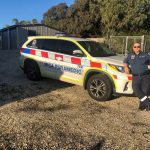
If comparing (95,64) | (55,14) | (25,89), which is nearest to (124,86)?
(95,64)

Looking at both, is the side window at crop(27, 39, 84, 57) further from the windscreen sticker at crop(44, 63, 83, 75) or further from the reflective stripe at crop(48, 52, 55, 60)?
the windscreen sticker at crop(44, 63, 83, 75)

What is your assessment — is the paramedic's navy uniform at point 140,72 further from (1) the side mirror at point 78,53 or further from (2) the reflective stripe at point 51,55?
(2) the reflective stripe at point 51,55

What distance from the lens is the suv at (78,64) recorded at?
8.08 meters

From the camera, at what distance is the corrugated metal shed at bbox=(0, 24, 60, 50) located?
3179 cm

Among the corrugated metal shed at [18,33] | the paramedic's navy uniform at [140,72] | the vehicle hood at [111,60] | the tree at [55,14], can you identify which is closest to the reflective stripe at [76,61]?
the vehicle hood at [111,60]

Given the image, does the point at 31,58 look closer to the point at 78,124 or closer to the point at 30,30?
the point at 78,124

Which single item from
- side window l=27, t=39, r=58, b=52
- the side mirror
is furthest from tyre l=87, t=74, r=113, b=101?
side window l=27, t=39, r=58, b=52

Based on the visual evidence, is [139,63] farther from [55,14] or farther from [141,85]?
[55,14]

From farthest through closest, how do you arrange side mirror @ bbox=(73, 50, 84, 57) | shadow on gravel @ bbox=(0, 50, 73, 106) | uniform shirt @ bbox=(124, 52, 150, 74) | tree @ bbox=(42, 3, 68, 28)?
tree @ bbox=(42, 3, 68, 28)
side mirror @ bbox=(73, 50, 84, 57)
shadow on gravel @ bbox=(0, 50, 73, 106)
uniform shirt @ bbox=(124, 52, 150, 74)

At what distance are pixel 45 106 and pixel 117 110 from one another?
177cm

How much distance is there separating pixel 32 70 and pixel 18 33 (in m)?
21.9

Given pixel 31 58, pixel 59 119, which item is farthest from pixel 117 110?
pixel 31 58

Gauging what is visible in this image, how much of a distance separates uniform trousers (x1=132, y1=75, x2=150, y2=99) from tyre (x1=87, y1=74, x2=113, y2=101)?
31.6 inches

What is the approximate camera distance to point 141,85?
752 centimetres
